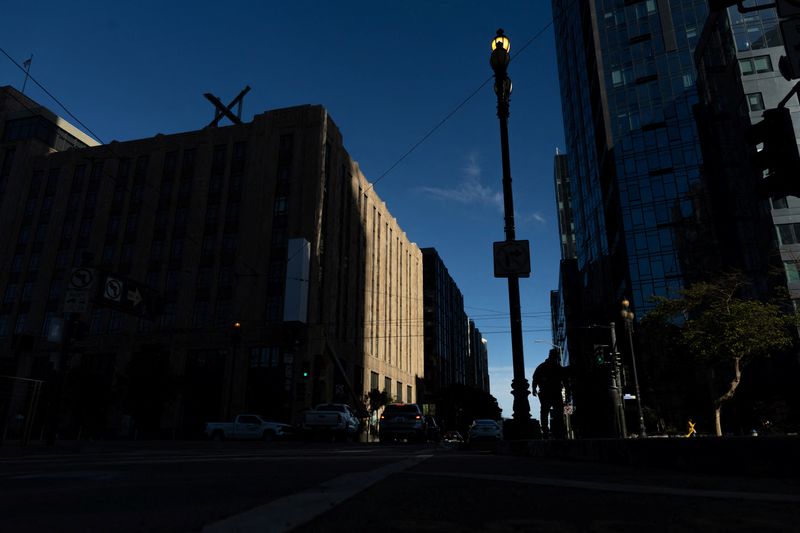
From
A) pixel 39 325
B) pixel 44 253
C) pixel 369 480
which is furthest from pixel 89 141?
pixel 369 480

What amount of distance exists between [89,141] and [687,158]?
74460 mm

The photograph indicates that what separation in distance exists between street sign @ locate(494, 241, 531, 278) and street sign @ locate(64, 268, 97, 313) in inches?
496

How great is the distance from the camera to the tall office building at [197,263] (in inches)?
1759

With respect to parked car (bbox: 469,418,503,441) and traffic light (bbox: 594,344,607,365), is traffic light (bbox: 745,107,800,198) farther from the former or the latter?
parked car (bbox: 469,418,503,441)

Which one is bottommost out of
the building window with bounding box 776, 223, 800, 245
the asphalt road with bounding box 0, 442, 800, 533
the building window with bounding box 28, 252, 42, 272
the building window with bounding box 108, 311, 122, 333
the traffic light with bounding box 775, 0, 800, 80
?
the asphalt road with bounding box 0, 442, 800, 533

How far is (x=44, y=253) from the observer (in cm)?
5462

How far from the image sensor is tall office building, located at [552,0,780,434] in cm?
5119

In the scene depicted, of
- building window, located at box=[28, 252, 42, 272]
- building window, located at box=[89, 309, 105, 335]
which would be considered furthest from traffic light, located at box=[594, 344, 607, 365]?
building window, located at box=[28, 252, 42, 272]

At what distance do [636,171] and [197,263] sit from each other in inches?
1821

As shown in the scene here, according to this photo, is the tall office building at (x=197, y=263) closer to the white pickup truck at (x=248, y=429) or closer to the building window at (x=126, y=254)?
the building window at (x=126, y=254)

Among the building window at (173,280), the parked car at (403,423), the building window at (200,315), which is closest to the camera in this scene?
the parked car at (403,423)

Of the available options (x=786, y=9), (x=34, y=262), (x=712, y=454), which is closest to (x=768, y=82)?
(x=786, y=9)

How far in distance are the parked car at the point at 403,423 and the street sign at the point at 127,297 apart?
12122 millimetres

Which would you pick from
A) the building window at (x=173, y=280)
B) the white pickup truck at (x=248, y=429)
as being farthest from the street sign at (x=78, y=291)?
the building window at (x=173, y=280)
